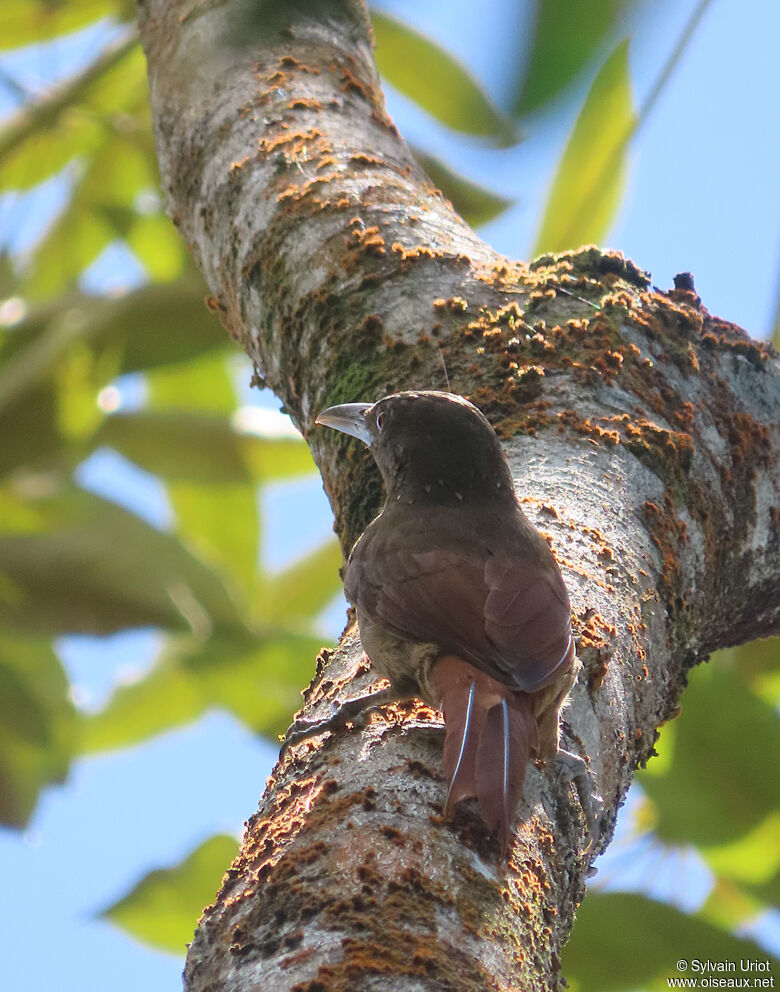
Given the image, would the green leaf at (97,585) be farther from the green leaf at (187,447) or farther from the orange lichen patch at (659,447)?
the orange lichen patch at (659,447)

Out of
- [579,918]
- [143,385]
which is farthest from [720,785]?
[143,385]

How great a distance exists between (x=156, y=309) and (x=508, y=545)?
1961 millimetres

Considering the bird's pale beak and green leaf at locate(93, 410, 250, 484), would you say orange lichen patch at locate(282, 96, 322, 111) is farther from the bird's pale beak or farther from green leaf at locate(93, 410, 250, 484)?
green leaf at locate(93, 410, 250, 484)

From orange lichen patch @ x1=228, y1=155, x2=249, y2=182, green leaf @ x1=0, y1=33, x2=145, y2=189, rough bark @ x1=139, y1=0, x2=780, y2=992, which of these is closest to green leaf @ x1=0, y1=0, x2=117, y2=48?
green leaf @ x1=0, y1=33, x2=145, y2=189

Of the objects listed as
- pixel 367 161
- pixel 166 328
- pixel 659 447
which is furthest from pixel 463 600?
pixel 166 328

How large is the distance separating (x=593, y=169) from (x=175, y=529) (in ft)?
6.65

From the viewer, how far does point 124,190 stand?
4664 millimetres

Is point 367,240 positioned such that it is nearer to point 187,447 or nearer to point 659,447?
point 659,447

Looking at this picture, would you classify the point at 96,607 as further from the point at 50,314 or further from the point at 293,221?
the point at 293,221

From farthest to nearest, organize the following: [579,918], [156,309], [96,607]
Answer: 1. [156,309]
2. [96,607]
3. [579,918]

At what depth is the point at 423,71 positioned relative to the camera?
3.89m

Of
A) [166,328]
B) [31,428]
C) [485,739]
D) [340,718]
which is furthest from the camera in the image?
[166,328]

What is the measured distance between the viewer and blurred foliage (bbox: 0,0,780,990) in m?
2.61

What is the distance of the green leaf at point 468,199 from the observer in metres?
3.68
